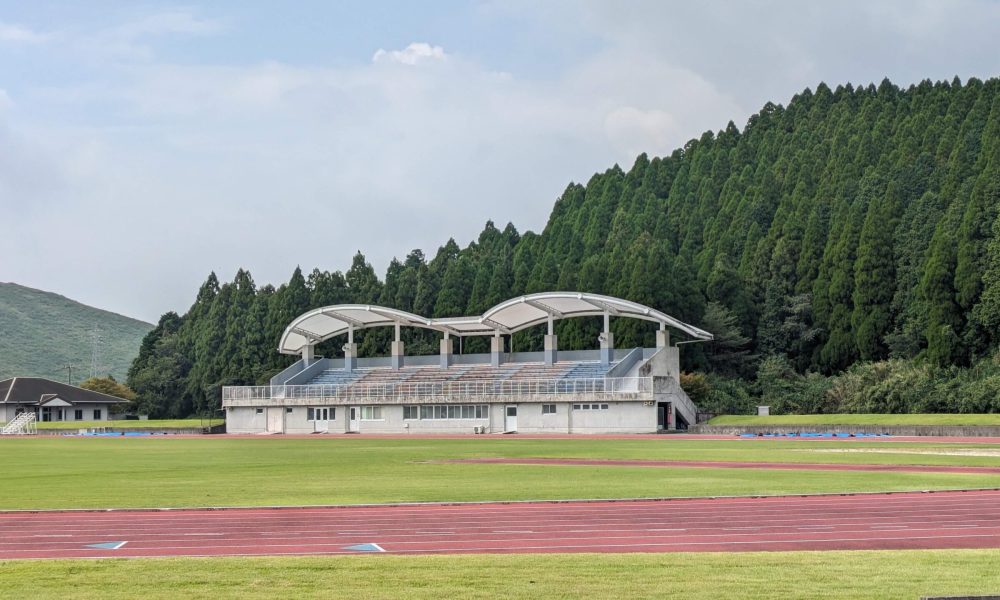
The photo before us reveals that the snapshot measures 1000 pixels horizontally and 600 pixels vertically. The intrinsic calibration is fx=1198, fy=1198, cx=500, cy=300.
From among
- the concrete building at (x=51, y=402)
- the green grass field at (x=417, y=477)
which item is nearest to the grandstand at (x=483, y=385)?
the concrete building at (x=51, y=402)

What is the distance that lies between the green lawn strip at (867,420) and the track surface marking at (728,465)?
27527 mm

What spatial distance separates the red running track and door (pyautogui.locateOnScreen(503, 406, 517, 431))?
2204 inches

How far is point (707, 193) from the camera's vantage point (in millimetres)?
135625

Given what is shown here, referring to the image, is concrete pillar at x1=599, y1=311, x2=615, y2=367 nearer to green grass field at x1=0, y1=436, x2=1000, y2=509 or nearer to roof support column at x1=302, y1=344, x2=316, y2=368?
roof support column at x1=302, y1=344, x2=316, y2=368

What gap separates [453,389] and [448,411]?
1562 mm

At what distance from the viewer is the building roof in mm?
108438

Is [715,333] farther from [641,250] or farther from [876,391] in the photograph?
[876,391]

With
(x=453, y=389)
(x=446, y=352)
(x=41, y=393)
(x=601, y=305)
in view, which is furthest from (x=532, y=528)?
(x=41, y=393)

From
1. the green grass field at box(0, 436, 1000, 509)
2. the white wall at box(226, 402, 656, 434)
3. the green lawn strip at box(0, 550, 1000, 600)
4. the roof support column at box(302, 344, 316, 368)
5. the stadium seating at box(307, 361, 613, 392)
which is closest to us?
the green lawn strip at box(0, 550, 1000, 600)

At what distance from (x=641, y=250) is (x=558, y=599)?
89.9 m

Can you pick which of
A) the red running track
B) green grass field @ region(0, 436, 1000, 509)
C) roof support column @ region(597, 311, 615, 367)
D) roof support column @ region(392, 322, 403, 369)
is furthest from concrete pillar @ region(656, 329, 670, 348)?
the red running track

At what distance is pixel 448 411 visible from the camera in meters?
82.6

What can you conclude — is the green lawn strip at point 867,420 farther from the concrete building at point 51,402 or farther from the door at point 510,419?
the concrete building at point 51,402

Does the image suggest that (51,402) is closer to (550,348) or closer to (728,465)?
(550,348)
